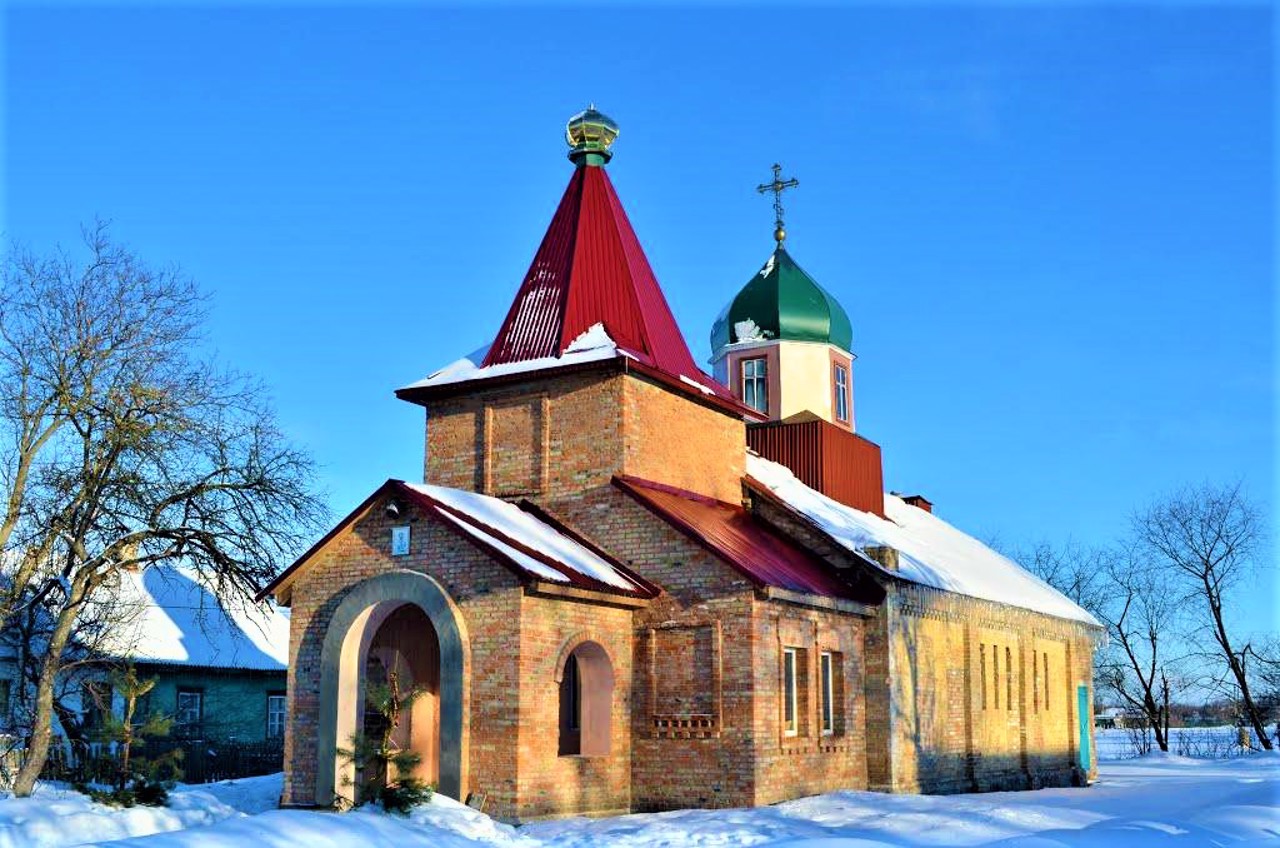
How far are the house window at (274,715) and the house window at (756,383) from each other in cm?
1210

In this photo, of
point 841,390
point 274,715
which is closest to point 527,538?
point 841,390

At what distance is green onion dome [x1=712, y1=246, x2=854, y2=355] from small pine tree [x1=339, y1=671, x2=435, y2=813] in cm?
1457

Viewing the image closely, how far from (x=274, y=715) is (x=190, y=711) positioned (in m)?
2.21

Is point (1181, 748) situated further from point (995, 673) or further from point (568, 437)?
point (568, 437)

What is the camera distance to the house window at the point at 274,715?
1185 inches

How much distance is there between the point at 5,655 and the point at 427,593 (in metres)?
12.3

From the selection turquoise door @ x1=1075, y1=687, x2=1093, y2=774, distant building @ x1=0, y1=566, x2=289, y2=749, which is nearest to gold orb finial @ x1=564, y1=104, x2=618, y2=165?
distant building @ x1=0, y1=566, x2=289, y2=749

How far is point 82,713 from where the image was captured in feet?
84.2

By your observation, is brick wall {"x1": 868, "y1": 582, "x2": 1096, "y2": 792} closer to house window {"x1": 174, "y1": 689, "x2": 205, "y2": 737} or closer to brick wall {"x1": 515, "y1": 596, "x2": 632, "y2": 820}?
brick wall {"x1": 515, "y1": 596, "x2": 632, "y2": 820}

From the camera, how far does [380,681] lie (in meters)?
19.9

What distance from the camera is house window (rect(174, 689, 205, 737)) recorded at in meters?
27.9

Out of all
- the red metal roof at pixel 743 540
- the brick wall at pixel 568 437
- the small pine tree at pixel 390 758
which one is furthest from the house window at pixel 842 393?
the small pine tree at pixel 390 758

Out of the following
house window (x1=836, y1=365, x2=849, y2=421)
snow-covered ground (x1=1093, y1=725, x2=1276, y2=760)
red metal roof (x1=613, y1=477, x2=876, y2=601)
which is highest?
house window (x1=836, y1=365, x2=849, y2=421)

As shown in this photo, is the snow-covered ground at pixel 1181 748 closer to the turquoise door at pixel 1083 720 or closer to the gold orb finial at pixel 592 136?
the turquoise door at pixel 1083 720
